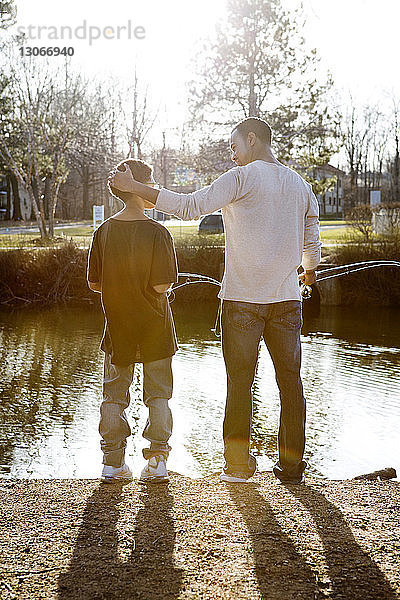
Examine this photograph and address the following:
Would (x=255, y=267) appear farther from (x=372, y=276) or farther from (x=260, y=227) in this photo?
(x=372, y=276)

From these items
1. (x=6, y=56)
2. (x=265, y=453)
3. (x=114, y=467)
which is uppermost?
(x=6, y=56)

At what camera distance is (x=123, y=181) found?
4.07m

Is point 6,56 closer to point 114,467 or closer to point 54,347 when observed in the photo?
point 54,347

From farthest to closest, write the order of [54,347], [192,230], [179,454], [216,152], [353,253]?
[192,230] < [216,152] < [353,253] < [54,347] < [179,454]

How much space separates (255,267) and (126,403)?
38.0 inches

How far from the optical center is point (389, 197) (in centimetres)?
5966

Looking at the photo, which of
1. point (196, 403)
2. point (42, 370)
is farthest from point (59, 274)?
point (196, 403)

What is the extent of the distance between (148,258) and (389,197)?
57.6 meters

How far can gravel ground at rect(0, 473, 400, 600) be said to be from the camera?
9.04 feet

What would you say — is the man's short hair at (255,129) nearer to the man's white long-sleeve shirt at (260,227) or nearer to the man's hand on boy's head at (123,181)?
the man's white long-sleeve shirt at (260,227)

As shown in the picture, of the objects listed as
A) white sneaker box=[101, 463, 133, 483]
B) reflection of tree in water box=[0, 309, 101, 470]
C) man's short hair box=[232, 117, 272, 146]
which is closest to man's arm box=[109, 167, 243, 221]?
man's short hair box=[232, 117, 272, 146]

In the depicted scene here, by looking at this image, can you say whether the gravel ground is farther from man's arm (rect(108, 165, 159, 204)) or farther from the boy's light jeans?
man's arm (rect(108, 165, 159, 204))

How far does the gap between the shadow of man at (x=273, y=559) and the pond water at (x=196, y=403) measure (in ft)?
9.97

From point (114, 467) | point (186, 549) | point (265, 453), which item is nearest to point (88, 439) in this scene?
point (265, 453)
